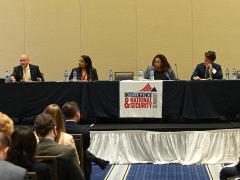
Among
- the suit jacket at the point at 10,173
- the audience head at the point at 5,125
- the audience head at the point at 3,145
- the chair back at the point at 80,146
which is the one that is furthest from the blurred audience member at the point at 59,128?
the suit jacket at the point at 10,173

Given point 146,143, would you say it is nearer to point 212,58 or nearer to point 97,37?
point 212,58

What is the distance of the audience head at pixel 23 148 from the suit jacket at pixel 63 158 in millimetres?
493

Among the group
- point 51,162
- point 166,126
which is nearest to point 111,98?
point 166,126

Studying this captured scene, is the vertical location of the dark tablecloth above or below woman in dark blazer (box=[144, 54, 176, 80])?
below

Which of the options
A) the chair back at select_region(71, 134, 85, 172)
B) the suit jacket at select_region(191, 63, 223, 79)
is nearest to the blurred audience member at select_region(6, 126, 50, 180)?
the chair back at select_region(71, 134, 85, 172)

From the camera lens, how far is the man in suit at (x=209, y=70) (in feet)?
28.3

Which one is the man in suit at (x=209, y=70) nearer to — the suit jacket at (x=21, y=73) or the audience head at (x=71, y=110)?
the suit jacket at (x=21, y=73)

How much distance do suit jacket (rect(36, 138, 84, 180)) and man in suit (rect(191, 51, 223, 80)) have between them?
16.7 ft

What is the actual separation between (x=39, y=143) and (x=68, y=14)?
25.9 ft

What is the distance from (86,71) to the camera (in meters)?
9.03

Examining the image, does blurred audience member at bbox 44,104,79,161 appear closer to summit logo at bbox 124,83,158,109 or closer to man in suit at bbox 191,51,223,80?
summit logo at bbox 124,83,158,109

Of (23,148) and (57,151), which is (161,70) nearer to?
(57,151)

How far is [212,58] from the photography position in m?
8.70

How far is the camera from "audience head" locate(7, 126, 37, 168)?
3162 mm
